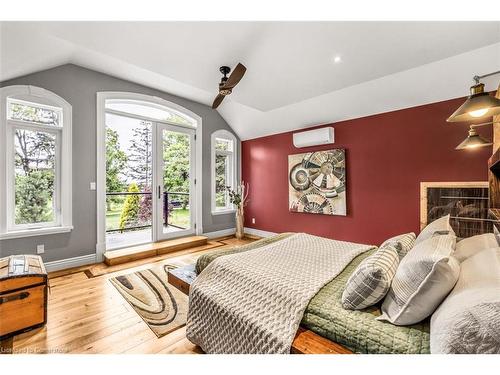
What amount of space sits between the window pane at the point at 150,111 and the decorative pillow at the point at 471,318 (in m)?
4.49

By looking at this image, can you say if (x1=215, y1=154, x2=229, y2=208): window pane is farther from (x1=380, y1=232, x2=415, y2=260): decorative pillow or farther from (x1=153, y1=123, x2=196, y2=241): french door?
(x1=380, y1=232, x2=415, y2=260): decorative pillow

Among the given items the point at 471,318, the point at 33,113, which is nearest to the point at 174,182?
the point at 33,113

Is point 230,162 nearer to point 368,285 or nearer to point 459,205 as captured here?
point 459,205

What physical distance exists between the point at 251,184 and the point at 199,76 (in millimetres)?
3108

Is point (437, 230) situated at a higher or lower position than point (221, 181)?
lower

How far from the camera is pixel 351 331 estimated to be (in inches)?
40.5

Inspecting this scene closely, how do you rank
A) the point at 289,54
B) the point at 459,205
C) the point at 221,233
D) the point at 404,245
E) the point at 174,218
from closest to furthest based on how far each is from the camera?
the point at 404,245 < the point at 289,54 < the point at 459,205 < the point at 174,218 < the point at 221,233

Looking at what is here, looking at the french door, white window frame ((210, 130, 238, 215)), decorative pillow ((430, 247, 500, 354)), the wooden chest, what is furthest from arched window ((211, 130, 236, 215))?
decorative pillow ((430, 247, 500, 354))

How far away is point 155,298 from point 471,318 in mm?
2508

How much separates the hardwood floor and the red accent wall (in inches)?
122

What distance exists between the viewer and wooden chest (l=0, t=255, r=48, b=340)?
5.61 feet
